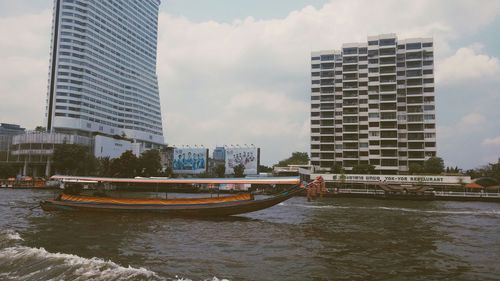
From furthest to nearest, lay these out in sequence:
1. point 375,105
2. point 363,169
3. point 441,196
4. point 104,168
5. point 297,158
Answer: point 297,158 → point 375,105 → point 104,168 → point 363,169 → point 441,196

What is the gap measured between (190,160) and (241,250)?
79032 millimetres

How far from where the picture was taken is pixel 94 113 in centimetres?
11500

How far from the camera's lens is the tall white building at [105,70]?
108 metres

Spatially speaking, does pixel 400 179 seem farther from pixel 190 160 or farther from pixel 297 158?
pixel 190 160

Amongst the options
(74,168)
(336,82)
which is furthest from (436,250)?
(336,82)

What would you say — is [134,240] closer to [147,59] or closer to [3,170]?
[3,170]

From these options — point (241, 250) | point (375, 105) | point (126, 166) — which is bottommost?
point (241, 250)

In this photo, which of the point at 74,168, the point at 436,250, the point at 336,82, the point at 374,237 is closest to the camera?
the point at 436,250

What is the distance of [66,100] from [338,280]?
111 metres

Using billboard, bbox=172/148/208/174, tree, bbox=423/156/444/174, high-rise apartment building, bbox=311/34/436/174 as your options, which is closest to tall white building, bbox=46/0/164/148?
billboard, bbox=172/148/208/174

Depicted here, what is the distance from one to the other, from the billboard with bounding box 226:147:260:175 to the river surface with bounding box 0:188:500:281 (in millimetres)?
62853

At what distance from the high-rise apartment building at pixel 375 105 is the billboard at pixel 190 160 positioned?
27153mm

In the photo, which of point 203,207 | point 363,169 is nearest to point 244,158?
point 363,169

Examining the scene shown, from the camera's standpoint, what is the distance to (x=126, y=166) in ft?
249
